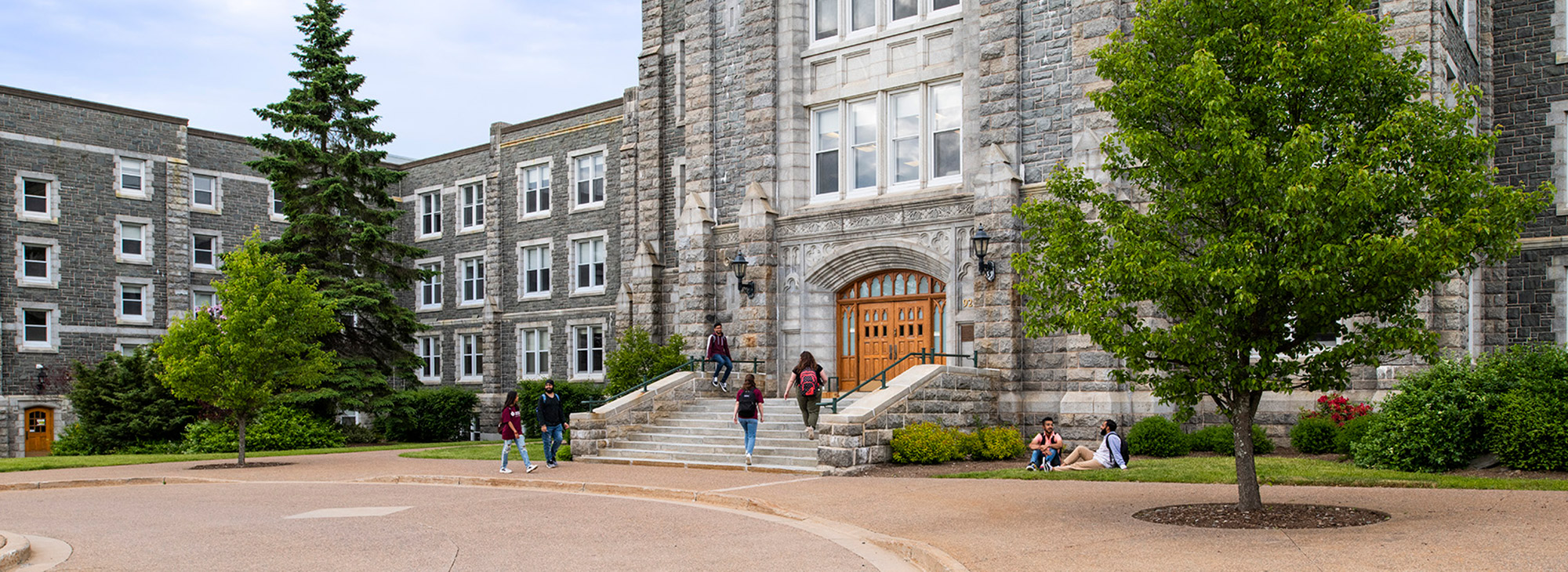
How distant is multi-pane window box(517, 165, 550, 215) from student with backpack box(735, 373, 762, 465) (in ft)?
74.4

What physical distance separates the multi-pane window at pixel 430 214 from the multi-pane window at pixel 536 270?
5501mm

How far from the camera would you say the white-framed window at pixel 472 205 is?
4259cm

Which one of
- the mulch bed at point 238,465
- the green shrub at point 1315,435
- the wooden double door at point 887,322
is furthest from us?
the wooden double door at point 887,322

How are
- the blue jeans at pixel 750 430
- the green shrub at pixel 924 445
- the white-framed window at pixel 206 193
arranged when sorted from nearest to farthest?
the green shrub at pixel 924 445, the blue jeans at pixel 750 430, the white-framed window at pixel 206 193

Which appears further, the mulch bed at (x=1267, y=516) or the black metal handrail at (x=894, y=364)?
the black metal handrail at (x=894, y=364)

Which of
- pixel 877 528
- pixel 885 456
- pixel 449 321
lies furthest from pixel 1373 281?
pixel 449 321

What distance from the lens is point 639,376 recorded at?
2436 centimetres

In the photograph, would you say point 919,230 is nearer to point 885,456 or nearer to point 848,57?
point 848,57

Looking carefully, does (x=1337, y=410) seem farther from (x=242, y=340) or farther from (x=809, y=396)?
(x=242, y=340)

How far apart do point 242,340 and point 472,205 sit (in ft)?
70.2

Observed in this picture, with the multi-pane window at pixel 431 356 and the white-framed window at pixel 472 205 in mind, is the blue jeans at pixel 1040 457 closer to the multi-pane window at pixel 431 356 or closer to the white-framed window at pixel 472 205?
the white-framed window at pixel 472 205

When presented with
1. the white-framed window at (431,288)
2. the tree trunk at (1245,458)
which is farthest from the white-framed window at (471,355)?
the tree trunk at (1245,458)

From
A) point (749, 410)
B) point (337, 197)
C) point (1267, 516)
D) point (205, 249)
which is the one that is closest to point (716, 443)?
point (749, 410)

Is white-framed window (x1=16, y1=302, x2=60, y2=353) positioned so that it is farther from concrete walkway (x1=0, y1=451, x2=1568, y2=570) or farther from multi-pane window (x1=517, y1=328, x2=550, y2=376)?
concrete walkway (x1=0, y1=451, x2=1568, y2=570)
